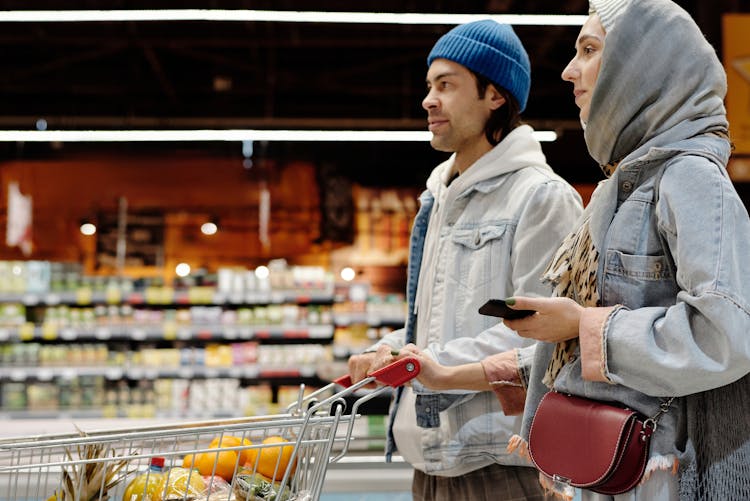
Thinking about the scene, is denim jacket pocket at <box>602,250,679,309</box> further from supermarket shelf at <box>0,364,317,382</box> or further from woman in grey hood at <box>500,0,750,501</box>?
supermarket shelf at <box>0,364,317,382</box>

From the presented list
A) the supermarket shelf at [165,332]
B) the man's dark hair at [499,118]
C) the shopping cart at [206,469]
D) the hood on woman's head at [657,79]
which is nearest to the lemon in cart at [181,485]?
the shopping cart at [206,469]

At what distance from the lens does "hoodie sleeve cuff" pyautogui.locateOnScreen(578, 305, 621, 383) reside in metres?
1.11

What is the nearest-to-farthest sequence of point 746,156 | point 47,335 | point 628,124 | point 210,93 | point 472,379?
1. point 628,124
2. point 472,379
3. point 746,156
4. point 47,335
5. point 210,93

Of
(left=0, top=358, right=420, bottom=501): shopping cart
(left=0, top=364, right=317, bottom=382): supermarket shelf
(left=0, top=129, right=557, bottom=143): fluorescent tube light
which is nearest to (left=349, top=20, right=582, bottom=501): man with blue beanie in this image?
(left=0, top=358, right=420, bottom=501): shopping cart

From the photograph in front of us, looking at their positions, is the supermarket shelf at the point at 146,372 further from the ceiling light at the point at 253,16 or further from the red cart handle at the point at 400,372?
the red cart handle at the point at 400,372

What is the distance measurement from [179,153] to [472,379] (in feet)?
18.9

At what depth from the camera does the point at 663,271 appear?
115cm

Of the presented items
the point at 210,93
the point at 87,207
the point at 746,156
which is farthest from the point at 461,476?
the point at 210,93

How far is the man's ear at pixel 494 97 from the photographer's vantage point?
2.02 metres

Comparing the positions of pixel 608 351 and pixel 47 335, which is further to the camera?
pixel 47 335

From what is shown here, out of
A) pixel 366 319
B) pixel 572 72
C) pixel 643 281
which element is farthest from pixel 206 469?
pixel 366 319

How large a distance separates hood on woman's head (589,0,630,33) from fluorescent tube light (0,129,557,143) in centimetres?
521

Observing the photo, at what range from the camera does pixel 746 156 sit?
5.10 metres

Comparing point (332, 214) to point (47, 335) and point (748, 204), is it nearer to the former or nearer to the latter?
point (47, 335)
